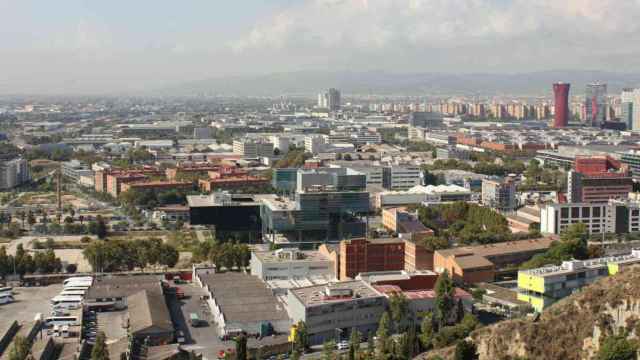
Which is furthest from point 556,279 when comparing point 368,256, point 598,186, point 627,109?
point 627,109

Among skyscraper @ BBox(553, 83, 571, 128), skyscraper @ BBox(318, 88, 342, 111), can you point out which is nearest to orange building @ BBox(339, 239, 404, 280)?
skyscraper @ BBox(553, 83, 571, 128)

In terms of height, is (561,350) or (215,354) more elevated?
(561,350)

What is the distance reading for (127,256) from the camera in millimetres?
16047

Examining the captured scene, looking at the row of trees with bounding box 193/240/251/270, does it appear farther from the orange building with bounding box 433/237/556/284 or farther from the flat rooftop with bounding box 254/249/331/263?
the orange building with bounding box 433/237/556/284

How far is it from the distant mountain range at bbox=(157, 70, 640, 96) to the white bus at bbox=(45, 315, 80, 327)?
11582 cm

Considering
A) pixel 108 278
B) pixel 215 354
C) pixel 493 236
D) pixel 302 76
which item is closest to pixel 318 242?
pixel 493 236

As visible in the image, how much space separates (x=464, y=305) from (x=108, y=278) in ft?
20.0

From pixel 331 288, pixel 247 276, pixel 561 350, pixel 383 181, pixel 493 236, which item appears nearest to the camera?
pixel 561 350

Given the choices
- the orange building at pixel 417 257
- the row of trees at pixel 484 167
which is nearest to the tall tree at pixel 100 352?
the orange building at pixel 417 257

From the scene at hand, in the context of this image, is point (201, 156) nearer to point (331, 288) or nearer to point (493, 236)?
point (493, 236)

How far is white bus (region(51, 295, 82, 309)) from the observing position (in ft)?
42.5

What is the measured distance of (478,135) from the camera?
42.9 meters

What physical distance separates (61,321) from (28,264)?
3.66 meters

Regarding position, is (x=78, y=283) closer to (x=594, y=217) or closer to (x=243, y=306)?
(x=243, y=306)
